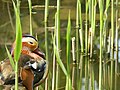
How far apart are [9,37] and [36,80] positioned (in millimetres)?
2091

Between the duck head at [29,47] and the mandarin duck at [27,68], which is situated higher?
the duck head at [29,47]

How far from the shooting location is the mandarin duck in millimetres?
990

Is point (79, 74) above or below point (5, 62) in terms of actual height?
below

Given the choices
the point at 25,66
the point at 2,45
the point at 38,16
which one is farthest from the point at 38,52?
the point at 38,16

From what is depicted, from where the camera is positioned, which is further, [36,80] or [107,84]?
[107,84]

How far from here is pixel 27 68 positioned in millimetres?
993

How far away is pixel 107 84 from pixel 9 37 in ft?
4.11

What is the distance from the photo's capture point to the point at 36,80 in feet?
3.33

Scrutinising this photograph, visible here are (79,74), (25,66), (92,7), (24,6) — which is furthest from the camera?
(24,6)

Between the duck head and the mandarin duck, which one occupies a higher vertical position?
Result: the duck head

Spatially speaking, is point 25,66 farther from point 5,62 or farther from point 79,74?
point 79,74

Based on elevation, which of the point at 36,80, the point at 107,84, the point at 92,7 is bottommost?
the point at 107,84

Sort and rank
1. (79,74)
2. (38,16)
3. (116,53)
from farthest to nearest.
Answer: (38,16) → (116,53) → (79,74)

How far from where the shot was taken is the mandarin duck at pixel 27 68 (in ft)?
3.25
